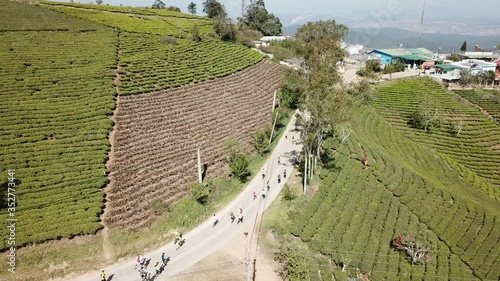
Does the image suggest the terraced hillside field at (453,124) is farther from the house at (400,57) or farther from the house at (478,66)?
the house at (400,57)

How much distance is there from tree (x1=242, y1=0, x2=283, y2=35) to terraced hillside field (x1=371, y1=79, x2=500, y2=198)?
196 feet

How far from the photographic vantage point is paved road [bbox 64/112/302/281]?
28.0 m

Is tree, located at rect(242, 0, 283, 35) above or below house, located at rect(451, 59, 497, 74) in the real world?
above

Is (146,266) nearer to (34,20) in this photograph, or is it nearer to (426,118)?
(426,118)

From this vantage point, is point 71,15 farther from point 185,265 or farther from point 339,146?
point 185,265

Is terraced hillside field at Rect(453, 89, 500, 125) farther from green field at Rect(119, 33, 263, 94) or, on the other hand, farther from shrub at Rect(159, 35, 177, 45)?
shrub at Rect(159, 35, 177, 45)

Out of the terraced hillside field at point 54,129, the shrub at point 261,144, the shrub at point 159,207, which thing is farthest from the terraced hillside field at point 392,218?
the terraced hillside field at point 54,129

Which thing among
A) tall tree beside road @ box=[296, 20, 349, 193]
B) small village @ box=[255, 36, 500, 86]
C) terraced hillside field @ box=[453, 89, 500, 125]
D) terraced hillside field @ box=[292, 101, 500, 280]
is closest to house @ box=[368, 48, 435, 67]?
small village @ box=[255, 36, 500, 86]

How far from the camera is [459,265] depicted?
33.5 metres

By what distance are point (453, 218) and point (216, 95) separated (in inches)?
1493

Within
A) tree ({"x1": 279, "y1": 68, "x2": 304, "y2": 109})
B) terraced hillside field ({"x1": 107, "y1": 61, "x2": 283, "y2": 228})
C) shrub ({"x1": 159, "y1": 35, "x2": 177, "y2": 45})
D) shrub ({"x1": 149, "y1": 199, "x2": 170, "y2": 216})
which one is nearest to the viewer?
shrub ({"x1": 149, "y1": 199, "x2": 170, "y2": 216})

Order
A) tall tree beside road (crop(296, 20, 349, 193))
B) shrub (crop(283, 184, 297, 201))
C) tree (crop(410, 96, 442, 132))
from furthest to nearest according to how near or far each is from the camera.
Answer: tree (crop(410, 96, 442, 132)) → shrub (crop(283, 184, 297, 201)) → tall tree beside road (crop(296, 20, 349, 193))

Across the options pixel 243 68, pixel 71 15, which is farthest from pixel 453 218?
pixel 71 15

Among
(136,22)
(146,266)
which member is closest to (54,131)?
(146,266)
